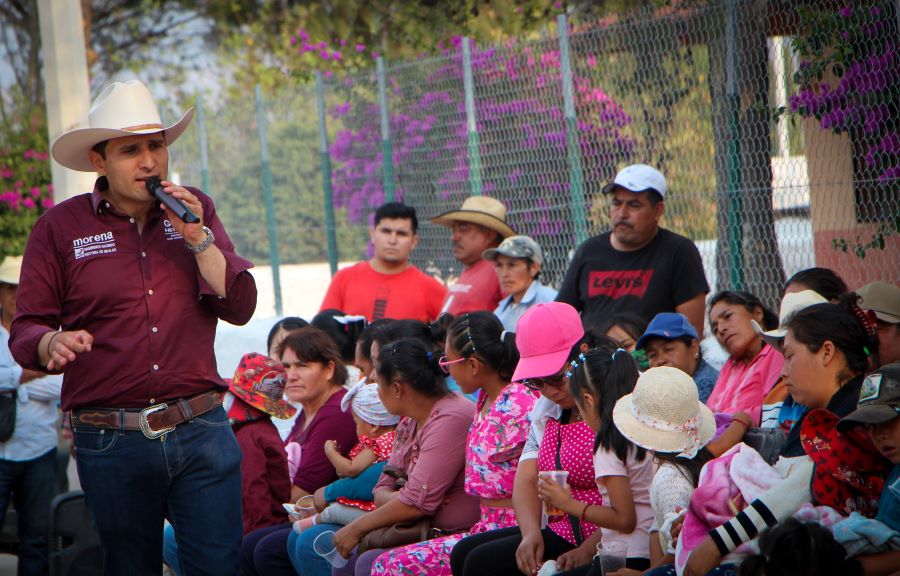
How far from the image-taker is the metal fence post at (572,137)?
758 centimetres

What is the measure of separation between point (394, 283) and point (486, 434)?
312 centimetres

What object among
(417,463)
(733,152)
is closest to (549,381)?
(417,463)

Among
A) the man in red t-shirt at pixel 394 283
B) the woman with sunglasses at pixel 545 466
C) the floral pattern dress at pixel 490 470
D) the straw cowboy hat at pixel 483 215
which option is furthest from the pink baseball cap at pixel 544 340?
the man in red t-shirt at pixel 394 283

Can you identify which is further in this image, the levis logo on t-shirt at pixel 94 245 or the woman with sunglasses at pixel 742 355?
the woman with sunglasses at pixel 742 355

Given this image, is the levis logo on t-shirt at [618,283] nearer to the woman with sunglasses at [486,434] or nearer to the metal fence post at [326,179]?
the woman with sunglasses at [486,434]

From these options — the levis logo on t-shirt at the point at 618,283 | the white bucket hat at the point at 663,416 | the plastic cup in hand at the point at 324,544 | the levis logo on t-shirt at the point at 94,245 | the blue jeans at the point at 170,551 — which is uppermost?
the levis logo on t-shirt at the point at 94,245

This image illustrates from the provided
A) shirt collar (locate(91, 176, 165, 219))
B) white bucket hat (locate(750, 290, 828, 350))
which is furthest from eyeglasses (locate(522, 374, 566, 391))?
shirt collar (locate(91, 176, 165, 219))

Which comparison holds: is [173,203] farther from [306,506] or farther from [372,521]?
[306,506]

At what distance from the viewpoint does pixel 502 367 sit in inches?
211

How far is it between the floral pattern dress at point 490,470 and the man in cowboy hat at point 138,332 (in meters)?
0.93

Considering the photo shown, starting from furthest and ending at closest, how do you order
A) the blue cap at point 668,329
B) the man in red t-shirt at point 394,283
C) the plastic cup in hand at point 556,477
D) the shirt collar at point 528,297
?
the man in red t-shirt at point 394,283 → the shirt collar at point 528,297 → the blue cap at point 668,329 → the plastic cup in hand at point 556,477

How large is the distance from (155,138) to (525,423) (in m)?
1.92

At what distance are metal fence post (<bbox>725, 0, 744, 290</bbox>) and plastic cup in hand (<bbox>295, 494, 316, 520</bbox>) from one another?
2.58 meters

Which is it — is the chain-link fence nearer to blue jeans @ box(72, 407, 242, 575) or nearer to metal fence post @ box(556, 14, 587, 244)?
metal fence post @ box(556, 14, 587, 244)
